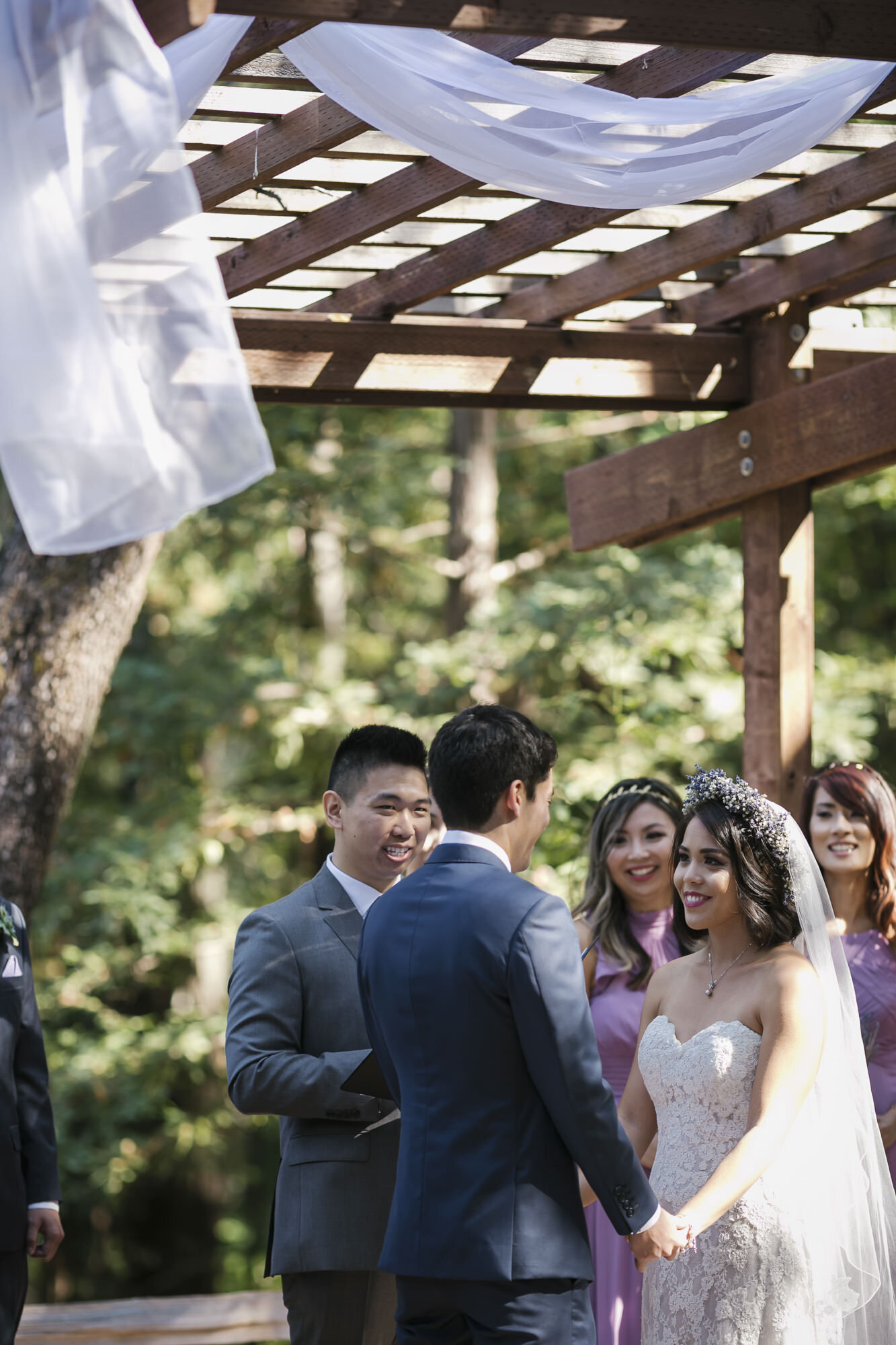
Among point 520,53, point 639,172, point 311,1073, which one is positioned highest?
point 520,53

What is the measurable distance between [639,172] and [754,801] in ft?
4.57

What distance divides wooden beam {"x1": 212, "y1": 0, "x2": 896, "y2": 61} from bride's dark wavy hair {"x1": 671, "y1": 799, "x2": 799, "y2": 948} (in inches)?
61.2

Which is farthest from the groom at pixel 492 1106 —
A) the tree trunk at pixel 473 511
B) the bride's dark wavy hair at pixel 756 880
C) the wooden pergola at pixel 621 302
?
the tree trunk at pixel 473 511

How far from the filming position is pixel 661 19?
8.10 feet

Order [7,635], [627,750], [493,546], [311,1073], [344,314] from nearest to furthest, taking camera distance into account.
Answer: [311,1073]
[344,314]
[7,635]
[627,750]
[493,546]

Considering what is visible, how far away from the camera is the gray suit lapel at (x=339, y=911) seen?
309cm

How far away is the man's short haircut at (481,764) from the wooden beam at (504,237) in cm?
158

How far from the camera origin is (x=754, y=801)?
3211 millimetres

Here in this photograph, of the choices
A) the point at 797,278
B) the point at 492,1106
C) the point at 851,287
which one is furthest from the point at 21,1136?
the point at 851,287

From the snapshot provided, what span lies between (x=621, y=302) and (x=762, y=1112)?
2.83 m

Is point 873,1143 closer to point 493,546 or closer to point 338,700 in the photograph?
point 338,700

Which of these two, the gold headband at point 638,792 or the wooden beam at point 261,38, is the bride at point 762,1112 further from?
the wooden beam at point 261,38

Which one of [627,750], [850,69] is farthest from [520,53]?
[627,750]

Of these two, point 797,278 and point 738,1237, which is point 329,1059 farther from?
point 797,278
